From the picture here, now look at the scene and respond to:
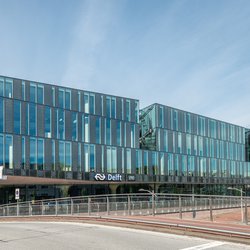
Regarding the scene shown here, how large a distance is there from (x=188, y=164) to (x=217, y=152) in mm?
9315

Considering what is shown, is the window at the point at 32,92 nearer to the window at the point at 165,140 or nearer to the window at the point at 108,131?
the window at the point at 108,131

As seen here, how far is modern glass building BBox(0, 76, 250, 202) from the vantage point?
153ft

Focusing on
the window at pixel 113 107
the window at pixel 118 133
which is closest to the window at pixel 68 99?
the window at pixel 113 107

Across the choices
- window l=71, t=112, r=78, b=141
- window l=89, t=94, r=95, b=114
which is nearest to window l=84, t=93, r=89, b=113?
window l=89, t=94, r=95, b=114

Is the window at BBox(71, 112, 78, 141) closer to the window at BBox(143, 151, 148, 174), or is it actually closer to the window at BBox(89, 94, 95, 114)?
the window at BBox(89, 94, 95, 114)

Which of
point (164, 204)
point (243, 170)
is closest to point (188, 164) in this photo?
point (243, 170)

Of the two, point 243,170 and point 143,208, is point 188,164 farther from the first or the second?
point 143,208

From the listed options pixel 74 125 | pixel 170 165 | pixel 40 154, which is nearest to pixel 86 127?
pixel 74 125

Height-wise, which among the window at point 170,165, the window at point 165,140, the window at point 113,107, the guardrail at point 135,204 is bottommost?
the guardrail at point 135,204

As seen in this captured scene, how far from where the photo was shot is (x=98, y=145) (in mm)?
53219

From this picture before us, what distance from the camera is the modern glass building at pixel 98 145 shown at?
46.6 meters

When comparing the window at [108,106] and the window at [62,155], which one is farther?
the window at [108,106]

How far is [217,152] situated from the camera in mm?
71625

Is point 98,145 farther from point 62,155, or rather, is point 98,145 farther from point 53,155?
point 53,155
